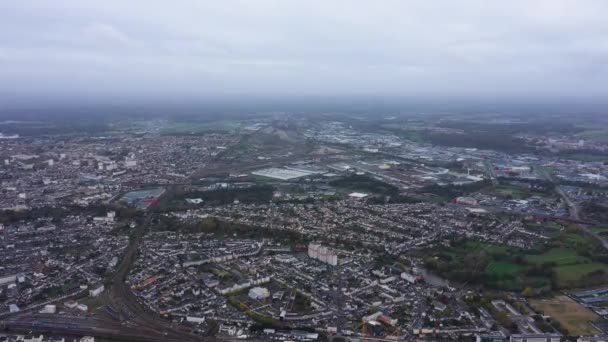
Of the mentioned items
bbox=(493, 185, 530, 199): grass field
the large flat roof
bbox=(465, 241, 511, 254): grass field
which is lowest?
bbox=(465, 241, 511, 254): grass field

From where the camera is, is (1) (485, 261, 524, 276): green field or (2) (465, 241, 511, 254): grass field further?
(2) (465, 241, 511, 254): grass field

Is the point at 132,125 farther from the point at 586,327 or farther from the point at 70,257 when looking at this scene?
the point at 586,327

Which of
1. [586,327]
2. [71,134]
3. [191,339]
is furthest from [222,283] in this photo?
[71,134]

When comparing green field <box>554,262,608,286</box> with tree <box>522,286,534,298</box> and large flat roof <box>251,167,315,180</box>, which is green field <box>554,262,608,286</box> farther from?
large flat roof <box>251,167,315,180</box>

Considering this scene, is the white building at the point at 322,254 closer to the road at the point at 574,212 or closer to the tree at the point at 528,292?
the tree at the point at 528,292

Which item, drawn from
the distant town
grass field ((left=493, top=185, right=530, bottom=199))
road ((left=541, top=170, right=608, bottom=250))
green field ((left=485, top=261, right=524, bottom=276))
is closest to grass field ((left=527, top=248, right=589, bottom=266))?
the distant town

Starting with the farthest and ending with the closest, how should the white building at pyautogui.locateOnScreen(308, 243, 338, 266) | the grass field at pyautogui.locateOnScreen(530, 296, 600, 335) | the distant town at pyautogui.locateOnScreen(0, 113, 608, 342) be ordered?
the white building at pyautogui.locateOnScreen(308, 243, 338, 266) → the distant town at pyautogui.locateOnScreen(0, 113, 608, 342) → the grass field at pyautogui.locateOnScreen(530, 296, 600, 335)
